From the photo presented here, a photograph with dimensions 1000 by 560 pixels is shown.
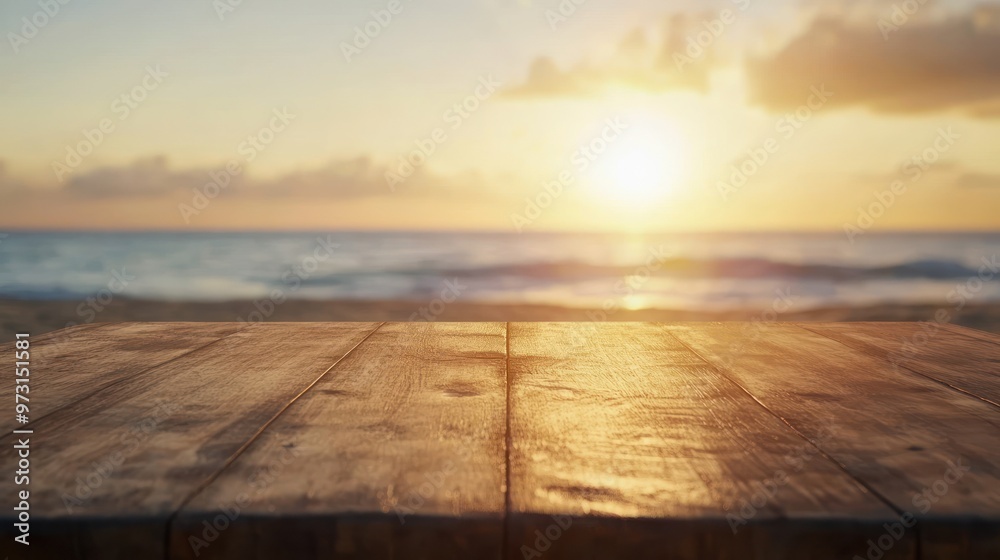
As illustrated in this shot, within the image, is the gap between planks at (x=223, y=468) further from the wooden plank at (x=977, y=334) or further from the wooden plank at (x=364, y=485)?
the wooden plank at (x=977, y=334)

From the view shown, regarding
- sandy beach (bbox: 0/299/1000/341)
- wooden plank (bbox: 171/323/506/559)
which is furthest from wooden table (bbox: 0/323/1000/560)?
sandy beach (bbox: 0/299/1000/341)

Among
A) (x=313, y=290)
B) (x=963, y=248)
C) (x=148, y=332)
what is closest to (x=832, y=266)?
(x=963, y=248)

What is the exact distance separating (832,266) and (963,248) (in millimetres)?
11315

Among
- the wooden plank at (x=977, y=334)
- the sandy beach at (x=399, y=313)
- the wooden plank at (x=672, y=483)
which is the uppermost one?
the sandy beach at (x=399, y=313)

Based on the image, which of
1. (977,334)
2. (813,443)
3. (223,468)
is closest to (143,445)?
(223,468)

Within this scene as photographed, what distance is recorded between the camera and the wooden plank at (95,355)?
115 cm

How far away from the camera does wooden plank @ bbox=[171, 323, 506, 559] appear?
0.67 meters

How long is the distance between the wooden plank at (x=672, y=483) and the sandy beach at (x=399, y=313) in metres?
7.64

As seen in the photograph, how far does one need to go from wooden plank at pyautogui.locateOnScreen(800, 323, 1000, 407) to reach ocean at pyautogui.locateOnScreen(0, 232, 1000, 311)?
30.3 feet

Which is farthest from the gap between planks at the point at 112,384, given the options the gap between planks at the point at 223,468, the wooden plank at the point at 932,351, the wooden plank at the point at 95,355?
the wooden plank at the point at 932,351

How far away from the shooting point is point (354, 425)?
0.94 meters

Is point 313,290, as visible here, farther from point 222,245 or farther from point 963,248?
point 963,248

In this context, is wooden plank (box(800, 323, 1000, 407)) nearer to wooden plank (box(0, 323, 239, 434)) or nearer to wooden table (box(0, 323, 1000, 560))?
wooden table (box(0, 323, 1000, 560))

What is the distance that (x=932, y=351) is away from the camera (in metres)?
1.54
